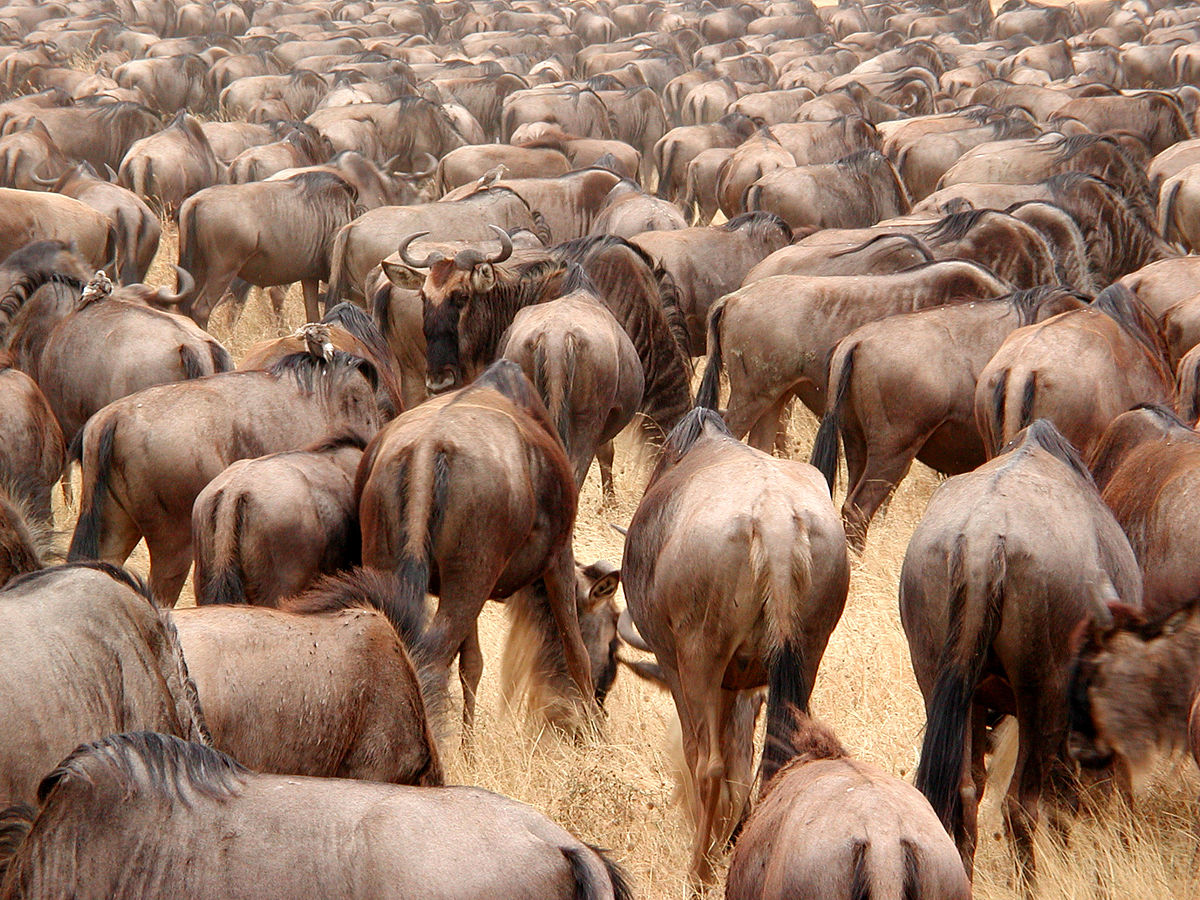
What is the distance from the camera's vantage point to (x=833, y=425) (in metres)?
6.62

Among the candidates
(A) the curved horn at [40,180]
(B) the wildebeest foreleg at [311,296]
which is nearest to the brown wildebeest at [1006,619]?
(B) the wildebeest foreleg at [311,296]

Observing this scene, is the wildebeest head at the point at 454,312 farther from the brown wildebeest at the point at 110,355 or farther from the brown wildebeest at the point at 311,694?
the brown wildebeest at the point at 311,694

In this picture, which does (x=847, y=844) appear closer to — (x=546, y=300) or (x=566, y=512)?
(x=566, y=512)

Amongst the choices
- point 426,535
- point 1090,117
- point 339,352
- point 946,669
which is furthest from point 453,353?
point 1090,117

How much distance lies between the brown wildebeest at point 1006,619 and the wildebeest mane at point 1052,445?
0.30 metres

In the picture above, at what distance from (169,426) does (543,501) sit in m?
1.60

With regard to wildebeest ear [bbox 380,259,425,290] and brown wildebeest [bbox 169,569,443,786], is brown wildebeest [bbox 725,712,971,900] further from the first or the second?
wildebeest ear [bbox 380,259,425,290]

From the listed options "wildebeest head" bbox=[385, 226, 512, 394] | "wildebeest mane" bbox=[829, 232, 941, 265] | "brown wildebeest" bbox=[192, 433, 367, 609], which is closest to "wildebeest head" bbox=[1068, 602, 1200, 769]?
"brown wildebeest" bbox=[192, 433, 367, 609]

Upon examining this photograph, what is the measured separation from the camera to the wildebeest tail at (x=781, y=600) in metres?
3.86

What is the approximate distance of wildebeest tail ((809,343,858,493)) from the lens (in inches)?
258

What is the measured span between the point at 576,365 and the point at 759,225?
3.58m

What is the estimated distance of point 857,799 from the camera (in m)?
2.86

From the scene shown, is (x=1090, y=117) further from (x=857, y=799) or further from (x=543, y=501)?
(x=857, y=799)

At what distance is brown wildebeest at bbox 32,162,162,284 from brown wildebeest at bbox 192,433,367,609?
6682 mm
